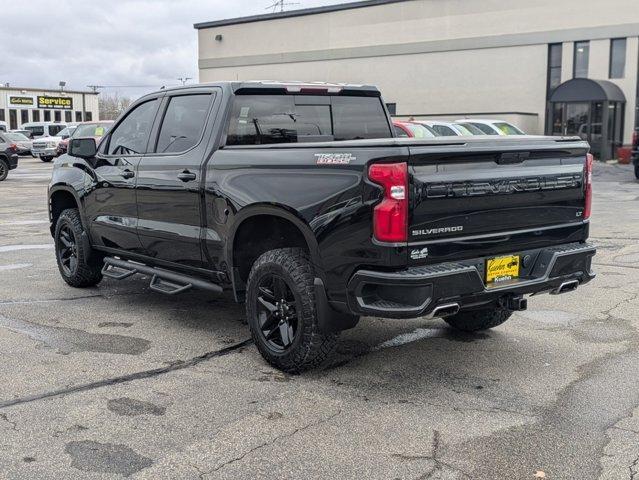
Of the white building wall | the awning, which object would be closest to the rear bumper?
the awning

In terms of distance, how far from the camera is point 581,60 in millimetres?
34062

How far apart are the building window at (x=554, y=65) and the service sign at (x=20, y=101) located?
59.4m

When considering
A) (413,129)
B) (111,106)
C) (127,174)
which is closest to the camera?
(127,174)

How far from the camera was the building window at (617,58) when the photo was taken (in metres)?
32.9

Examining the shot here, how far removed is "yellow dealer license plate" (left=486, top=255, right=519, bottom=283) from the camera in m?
4.49

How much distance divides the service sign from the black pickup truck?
7652 cm

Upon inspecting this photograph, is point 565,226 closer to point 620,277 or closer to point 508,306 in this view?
point 508,306

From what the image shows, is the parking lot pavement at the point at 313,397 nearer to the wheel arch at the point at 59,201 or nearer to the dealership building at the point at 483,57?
the wheel arch at the point at 59,201

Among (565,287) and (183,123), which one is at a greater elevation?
(183,123)

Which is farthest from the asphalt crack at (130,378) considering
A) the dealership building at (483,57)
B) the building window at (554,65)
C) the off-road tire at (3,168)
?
the building window at (554,65)

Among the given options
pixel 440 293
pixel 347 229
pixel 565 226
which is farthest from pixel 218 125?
pixel 565 226

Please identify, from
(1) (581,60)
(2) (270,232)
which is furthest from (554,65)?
(2) (270,232)

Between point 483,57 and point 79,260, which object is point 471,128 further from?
point 483,57

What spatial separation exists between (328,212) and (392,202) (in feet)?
1.49
